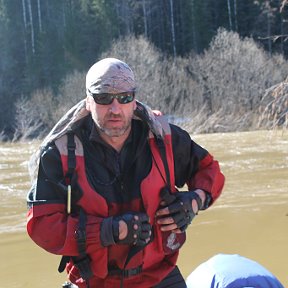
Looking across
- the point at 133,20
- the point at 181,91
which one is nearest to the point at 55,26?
the point at 133,20

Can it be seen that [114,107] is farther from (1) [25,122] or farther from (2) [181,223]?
(1) [25,122]

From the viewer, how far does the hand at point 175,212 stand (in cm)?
239

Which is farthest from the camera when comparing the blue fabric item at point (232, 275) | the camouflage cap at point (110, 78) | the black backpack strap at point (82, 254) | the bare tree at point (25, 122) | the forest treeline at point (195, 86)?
the bare tree at point (25, 122)

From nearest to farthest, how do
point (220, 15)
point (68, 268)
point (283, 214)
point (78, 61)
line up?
point (68, 268) < point (283, 214) < point (78, 61) < point (220, 15)

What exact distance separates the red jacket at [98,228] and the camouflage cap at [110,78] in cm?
24

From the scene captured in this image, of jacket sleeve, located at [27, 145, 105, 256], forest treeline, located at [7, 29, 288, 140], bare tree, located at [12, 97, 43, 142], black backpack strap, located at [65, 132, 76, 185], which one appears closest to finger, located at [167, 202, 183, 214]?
jacket sleeve, located at [27, 145, 105, 256]

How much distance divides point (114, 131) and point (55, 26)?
47.3m

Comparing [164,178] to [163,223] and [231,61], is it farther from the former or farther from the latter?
[231,61]

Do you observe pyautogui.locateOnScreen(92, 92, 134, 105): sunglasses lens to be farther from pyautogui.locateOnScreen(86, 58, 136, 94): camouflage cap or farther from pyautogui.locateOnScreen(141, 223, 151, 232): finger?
pyautogui.locateOnScreen(141, 223, 151, 232): finger

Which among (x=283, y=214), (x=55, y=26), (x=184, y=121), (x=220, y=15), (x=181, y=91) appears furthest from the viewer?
(x=55, y=26)

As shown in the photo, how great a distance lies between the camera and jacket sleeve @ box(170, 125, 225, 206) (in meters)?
2.53

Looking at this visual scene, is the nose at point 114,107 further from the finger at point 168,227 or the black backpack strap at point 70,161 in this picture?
the finger at point 168,227

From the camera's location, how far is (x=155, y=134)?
2447 mm

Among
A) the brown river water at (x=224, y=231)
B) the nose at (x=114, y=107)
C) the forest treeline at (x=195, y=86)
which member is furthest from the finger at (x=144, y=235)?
the forest treeline at (x=195, y=86)
